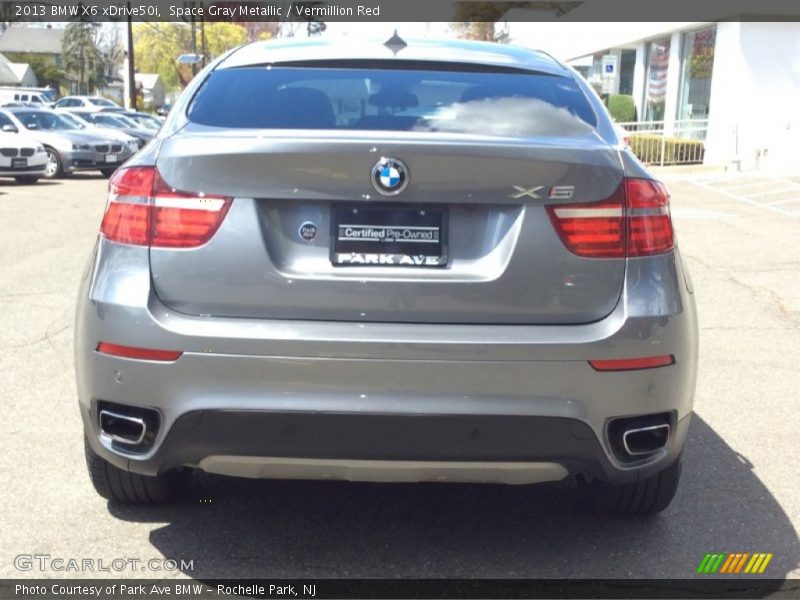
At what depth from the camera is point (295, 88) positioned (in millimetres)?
3541

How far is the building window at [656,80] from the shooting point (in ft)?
98.6

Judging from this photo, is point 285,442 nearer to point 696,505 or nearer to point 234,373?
point 234,373

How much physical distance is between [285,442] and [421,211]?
0.83 metres

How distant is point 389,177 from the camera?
3.04 metres

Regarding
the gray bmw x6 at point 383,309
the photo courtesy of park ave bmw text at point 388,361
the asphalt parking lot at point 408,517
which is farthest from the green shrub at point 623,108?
the gray bmw x6 at point 383,309

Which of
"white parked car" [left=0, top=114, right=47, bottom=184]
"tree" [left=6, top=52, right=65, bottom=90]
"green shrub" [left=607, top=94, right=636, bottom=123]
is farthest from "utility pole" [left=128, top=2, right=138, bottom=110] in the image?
"tree" [left=6, top=52, right=65, bottom=90]

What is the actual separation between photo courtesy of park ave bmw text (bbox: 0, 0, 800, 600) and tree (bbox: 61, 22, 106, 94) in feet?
355

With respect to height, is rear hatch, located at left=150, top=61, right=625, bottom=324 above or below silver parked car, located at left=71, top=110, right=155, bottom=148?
above

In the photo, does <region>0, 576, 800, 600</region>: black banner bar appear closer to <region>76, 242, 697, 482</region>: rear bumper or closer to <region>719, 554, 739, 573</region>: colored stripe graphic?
<region>719, 554, 739, 573</region>: colored stripe graphic

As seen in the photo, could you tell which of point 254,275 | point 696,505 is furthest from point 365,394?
point 696,505

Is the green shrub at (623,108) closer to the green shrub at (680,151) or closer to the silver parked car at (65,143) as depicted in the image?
the green shrub at (680,151)

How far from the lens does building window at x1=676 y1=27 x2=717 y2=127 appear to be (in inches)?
1020

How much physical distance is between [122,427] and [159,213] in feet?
2.34

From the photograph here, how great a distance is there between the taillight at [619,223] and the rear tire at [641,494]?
916mm
